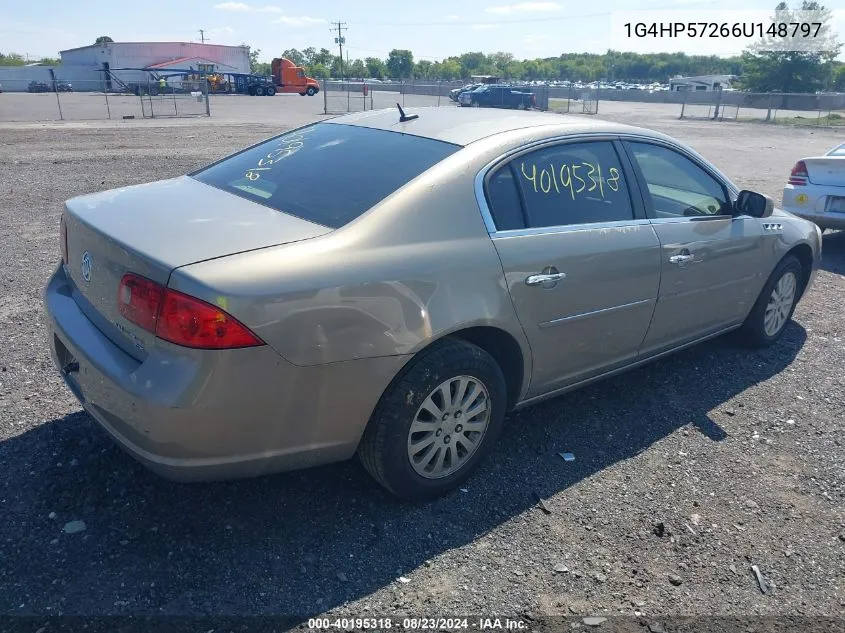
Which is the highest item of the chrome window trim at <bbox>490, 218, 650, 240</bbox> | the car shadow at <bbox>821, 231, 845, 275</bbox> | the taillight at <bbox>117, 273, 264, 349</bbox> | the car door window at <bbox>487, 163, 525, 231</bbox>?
the car door window at <bbox>487, 163, 525, 231</bbox>

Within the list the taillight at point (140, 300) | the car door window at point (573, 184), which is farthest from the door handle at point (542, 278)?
the taillight at point (140, 300)

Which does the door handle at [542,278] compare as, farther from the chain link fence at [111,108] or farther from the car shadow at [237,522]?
the chain link fence at [111,108]

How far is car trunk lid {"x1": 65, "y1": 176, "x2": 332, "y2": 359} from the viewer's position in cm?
256

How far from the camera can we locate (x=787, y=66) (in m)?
60.0

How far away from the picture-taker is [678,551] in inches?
114

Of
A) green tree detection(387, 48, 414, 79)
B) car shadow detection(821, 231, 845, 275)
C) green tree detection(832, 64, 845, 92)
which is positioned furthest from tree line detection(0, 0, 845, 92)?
car shadow detection(821, 231, 845, 275)

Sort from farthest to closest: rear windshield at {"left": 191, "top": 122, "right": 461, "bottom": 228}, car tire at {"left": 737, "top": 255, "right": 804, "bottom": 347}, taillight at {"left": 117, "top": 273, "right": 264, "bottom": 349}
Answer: car tire at {"left": 737, "top": 255, "right": 804, "bottom": 347} < rear windshield at {"left": 191, "top": 122, "right": 461, "bottom": 228} < taillight at {"left": 117, "top": 273, "right": 264, "bottom": 349}

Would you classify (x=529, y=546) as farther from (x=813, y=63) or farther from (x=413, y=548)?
(x=813, y=63)

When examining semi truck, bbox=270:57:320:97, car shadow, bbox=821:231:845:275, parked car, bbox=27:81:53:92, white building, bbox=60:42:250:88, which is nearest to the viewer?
car shadow, bbox=821:231:845:275

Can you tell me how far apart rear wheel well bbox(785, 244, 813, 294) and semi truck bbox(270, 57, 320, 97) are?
2173 inches

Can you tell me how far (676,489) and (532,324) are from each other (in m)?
1.08

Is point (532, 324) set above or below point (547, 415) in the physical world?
above

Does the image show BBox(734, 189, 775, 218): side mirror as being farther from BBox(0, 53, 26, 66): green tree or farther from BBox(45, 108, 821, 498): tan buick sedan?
BBox(0, 53, 26, 66): green tree

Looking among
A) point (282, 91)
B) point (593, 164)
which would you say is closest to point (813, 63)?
point (282, 91)
